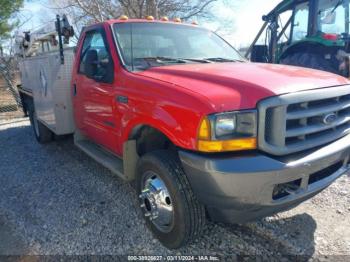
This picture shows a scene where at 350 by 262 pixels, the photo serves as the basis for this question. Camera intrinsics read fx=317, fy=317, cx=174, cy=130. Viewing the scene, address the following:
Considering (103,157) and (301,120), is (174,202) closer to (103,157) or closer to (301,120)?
(301,120)

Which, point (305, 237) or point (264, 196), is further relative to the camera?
point (305, 237)

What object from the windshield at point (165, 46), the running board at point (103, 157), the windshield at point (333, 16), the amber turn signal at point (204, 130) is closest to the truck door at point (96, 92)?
the running board at point (103, 157)

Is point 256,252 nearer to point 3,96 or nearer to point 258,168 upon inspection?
point 258,168

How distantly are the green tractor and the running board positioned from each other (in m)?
4.74

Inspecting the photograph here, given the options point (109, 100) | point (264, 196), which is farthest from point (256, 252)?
point (109, 100)

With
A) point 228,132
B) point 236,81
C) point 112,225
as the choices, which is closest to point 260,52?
point 236,81

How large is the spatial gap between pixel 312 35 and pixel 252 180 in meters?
6.17

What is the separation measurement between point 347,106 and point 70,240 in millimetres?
2806

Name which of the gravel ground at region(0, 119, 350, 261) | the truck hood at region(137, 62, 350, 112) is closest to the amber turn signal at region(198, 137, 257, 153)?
the truck hood at region(137, 62, 350, 112)

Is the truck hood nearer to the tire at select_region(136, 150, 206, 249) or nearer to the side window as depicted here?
the side window

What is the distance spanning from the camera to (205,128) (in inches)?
87.0

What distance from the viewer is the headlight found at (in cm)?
220

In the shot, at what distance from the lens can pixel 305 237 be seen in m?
2.95

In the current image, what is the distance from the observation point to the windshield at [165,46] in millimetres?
3416
